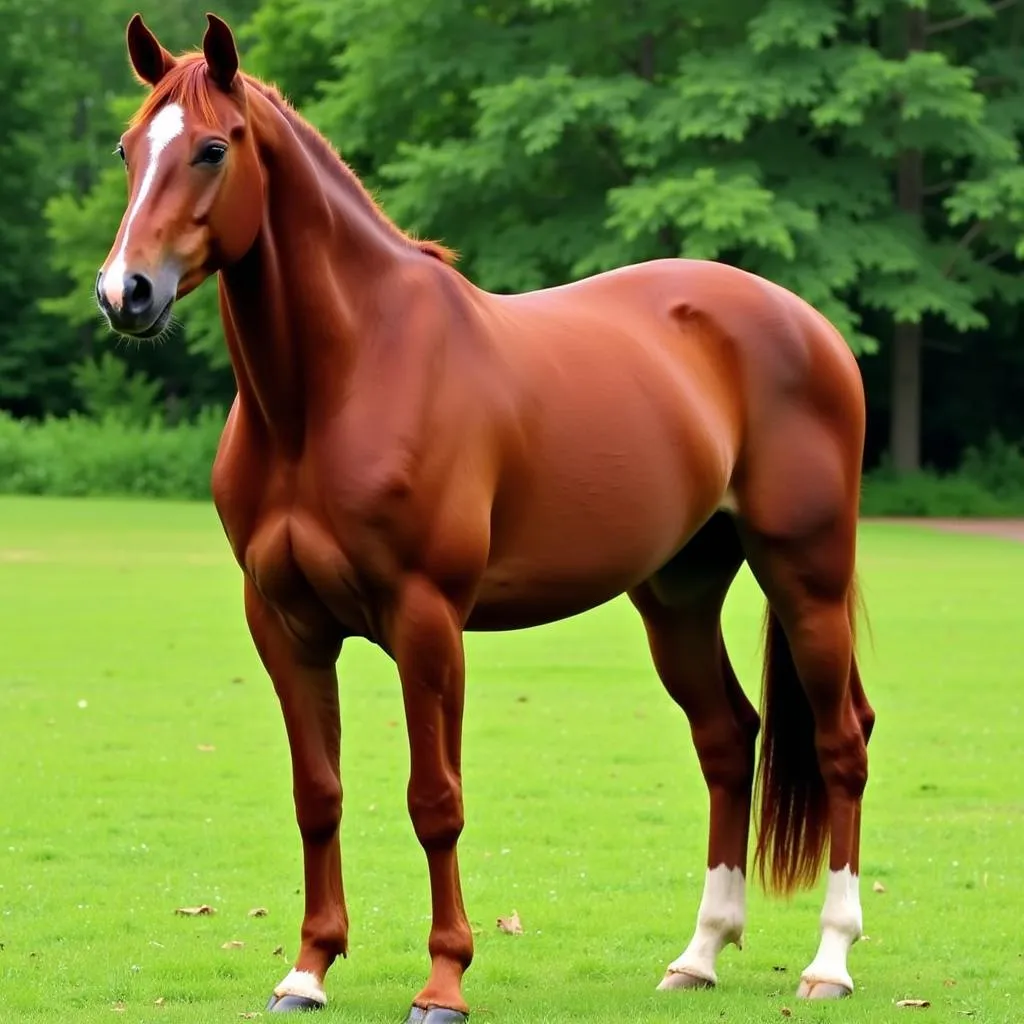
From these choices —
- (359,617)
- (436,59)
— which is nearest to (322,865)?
(359,617)

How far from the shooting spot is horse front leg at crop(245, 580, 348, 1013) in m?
5.03

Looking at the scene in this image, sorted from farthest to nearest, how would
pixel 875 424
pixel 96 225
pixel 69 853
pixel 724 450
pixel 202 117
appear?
pixel 96 225, pixel 875 424, pixel 69 853, pixel 724 450, pixel 202 117

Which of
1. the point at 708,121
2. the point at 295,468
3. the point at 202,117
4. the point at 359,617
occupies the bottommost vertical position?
the point at 359,617

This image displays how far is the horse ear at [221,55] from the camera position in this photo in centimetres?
441

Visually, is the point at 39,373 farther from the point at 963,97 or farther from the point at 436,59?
the point at 963,97

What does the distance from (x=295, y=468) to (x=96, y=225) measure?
41216 millimetres

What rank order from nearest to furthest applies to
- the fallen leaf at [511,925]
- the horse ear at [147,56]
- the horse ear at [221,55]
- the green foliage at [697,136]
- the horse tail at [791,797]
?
the horse ear at [221,55], the horse ear at [147,56], the horse tail at [791,797], the fallen leaf at [511,925], the green foliage at [697,136]

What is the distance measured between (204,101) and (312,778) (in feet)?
6.18

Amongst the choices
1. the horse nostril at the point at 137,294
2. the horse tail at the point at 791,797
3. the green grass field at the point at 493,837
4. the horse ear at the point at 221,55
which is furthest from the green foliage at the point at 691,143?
the horse nostril at the point at 137,294

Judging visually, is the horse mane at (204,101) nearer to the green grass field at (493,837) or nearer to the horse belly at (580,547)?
the horse belly at (580,547)

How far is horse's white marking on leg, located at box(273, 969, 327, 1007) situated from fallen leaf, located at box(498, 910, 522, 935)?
4.34ft

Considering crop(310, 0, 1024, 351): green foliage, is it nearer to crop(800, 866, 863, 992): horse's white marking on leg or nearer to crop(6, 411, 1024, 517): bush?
crop(6, 411, 1024, 517): bush

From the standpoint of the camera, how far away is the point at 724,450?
5617 millimetres

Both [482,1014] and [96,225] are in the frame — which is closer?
[482,1014]
